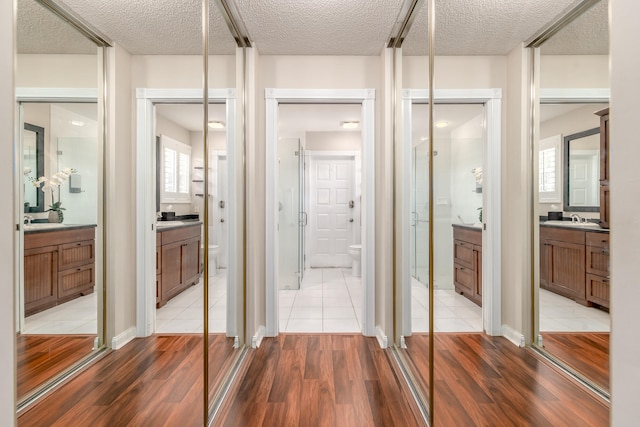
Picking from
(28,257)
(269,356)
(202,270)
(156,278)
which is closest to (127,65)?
(28,257)

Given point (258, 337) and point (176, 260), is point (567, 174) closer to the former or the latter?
point (176, 260)

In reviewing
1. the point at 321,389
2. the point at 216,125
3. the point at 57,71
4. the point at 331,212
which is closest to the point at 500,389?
the point at 321,389

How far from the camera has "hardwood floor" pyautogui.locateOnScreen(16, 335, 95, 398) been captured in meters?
0.66

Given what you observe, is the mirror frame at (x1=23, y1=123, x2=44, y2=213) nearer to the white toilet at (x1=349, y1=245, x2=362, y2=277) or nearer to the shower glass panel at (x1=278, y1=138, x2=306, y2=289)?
the shower glass panel at (x1=278, y1=138, x2=306, y2=289)

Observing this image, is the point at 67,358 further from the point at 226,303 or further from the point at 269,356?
the point at 269,356

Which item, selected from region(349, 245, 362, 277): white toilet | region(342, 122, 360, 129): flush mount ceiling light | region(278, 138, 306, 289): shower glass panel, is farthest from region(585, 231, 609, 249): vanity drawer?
region(342, 122, 360, 129): flush mount ceiling light

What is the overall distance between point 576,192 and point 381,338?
213cm

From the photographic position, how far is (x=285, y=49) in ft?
8.61

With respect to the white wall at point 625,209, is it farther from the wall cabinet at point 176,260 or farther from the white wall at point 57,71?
the wall cabinet at point 176,260

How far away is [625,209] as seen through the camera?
62 centimetres

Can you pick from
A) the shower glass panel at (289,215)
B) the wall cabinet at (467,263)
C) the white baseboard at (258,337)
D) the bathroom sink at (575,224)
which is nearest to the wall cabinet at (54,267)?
the bathroom sink at (575,224)

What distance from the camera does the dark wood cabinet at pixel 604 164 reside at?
0.64 meters

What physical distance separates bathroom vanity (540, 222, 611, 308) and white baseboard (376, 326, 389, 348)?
5.90ft

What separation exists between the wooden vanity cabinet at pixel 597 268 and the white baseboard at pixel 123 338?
131 cm
